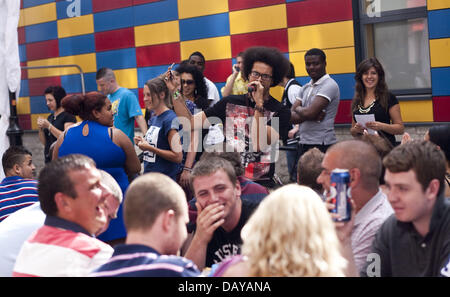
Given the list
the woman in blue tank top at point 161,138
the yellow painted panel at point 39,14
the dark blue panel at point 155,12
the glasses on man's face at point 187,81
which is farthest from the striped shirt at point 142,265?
the yellow painted panel at point 39,14

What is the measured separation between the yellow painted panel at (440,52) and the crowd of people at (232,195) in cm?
93

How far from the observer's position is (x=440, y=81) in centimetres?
548

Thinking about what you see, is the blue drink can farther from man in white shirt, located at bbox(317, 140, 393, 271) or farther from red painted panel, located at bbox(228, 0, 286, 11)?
red painted panel, located at bbox(228, 0, 286, 11)

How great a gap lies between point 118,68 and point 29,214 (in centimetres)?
585

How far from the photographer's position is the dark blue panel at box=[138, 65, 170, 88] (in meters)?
8.15

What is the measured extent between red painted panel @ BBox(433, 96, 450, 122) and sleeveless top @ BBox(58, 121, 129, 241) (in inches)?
117

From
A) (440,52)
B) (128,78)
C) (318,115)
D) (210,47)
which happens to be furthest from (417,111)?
(128,78)

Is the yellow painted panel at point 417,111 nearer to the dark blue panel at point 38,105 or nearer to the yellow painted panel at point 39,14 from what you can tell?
the yellow painted panel at point 39,14

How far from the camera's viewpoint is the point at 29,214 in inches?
119

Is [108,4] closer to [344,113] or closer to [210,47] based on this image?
[210,47]

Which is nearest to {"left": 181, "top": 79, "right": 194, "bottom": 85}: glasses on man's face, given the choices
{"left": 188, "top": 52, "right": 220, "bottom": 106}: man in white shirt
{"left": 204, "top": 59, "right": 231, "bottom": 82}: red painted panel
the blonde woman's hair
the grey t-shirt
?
{"left": 188, "top": 52, "right": 220, "bottom": 106}: man in white shirt

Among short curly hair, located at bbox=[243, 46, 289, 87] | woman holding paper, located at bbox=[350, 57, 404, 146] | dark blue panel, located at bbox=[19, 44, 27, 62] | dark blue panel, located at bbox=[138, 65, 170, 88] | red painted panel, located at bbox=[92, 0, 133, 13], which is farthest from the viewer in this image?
dark blue panel, located at bbox=[19, 44, 27, 62]
